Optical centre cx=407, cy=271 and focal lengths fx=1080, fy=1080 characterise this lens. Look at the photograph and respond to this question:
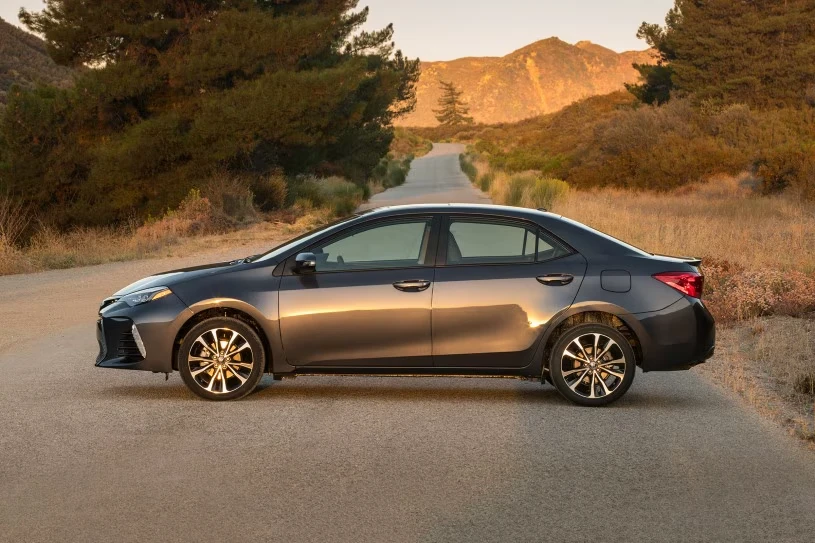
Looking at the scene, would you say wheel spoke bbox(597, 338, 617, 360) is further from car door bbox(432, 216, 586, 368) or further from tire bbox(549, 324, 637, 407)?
car door bbox(432, 216, 586, 368)

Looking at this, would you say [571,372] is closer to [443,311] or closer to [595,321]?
[595,321]

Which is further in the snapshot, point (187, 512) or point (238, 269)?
point (238, 269)

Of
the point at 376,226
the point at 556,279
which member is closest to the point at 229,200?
the point at 376,226

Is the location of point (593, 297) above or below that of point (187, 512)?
above

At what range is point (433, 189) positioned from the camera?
51.1 m

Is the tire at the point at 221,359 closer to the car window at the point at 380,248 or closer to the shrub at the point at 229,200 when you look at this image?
the car window at the point at 380,248

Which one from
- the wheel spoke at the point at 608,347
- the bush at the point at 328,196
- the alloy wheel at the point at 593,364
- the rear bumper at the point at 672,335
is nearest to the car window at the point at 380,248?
the alloy wheel at the point at 593,364

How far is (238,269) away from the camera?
851 centimetres

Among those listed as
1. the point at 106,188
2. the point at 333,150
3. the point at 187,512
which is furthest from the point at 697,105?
the point at 187,512

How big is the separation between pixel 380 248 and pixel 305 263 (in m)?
0.68

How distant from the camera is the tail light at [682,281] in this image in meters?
8.26

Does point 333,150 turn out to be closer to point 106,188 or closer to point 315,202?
point 315,202

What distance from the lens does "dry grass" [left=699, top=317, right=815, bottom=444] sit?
26.9 ft

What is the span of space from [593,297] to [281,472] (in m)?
2.99
